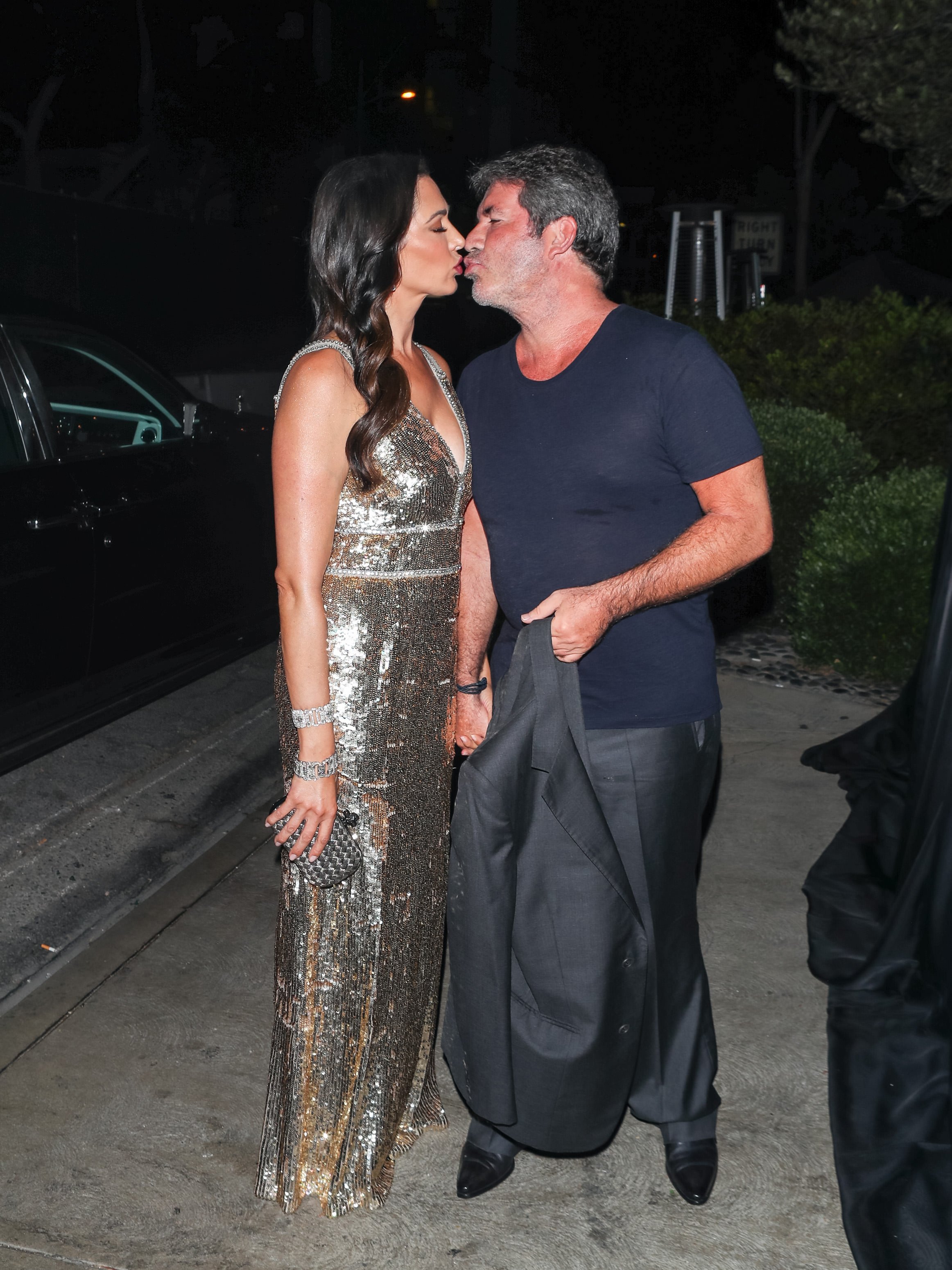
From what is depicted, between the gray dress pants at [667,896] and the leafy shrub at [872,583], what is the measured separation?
4077mm

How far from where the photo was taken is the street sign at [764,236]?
78.4 feet

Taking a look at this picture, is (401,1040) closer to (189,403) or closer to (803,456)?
(189,403)

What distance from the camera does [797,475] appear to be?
25.0 feet

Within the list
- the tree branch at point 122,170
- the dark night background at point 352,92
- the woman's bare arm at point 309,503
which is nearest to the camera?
the woman's bare arm at point 309,503

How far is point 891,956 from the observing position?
3.54 meters

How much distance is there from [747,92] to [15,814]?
1496 inches

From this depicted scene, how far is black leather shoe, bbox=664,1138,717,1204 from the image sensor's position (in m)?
2.80

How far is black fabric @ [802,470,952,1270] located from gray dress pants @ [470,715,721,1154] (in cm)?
40

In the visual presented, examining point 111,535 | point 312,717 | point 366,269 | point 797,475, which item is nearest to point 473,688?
point 312,717

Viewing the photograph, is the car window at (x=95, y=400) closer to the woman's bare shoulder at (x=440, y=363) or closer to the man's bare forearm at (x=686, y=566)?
the woman's bare shoulder at (x=440, y=363)

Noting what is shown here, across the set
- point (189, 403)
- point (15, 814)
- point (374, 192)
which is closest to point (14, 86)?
point (189, 403)


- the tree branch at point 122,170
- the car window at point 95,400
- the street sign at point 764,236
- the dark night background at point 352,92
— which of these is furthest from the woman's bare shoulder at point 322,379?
the tree branch at point 122,170

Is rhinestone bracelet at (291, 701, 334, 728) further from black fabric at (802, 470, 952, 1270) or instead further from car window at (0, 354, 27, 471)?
car window at (0, 354, 27, 471)

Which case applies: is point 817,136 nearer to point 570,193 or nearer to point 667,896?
point 570,193
